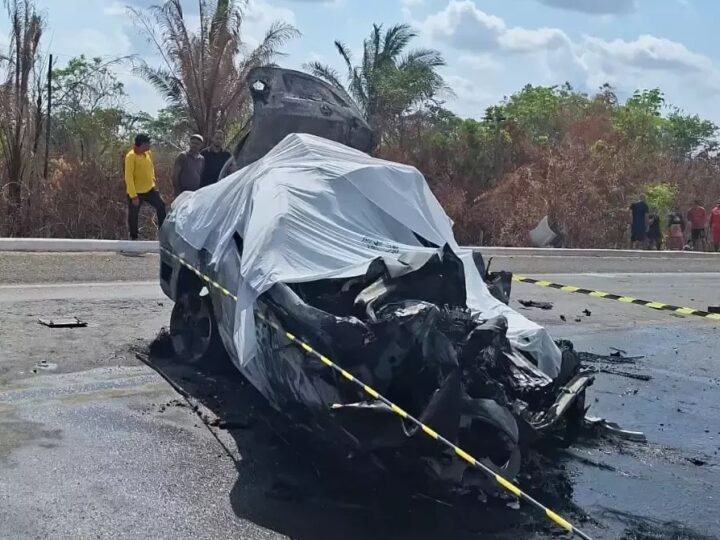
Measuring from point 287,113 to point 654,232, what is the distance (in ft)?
62.1

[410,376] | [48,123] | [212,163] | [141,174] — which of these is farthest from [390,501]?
[48,123]

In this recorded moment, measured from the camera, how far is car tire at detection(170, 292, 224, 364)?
276 inches

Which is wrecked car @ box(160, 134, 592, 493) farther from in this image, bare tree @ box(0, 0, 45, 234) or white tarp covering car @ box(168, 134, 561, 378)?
bare tree @ box(0, 0, 45, 234)

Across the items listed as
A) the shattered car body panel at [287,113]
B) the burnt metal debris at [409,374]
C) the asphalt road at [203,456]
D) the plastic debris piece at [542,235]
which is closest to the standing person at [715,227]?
the plastic debris piece at [542,235]

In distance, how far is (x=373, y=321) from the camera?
185 inches

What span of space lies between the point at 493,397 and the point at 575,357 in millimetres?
1163

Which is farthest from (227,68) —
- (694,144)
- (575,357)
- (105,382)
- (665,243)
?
(694,144)

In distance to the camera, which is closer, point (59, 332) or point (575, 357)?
point (575, 357)

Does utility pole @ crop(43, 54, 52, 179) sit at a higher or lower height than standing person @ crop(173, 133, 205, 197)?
higher

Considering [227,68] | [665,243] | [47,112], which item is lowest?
[665,243]

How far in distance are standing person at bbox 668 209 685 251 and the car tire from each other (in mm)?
21893

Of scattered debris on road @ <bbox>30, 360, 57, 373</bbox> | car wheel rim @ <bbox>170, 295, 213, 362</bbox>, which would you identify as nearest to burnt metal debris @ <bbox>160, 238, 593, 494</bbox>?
car wheel rim @ <bbox>170, 295, 213, 362</bbox>

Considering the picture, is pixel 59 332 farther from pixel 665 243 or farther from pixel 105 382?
pixel 665 243

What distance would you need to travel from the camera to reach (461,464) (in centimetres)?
439
